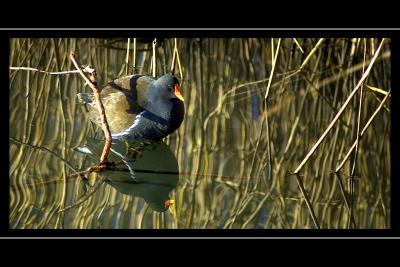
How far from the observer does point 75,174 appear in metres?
3.16

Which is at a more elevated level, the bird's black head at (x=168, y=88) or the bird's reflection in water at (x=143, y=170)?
the bird's black head at (x=168, y=88)

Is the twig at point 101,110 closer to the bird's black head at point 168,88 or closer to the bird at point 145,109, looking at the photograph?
the bird at point 145,109

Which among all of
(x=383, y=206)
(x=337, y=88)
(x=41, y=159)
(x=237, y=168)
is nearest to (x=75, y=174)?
(x=41, y=159)

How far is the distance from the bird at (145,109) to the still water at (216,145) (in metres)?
0.10

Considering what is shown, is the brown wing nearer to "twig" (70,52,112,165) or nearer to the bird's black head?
the bird's black head

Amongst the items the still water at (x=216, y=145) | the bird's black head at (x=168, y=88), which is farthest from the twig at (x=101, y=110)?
the bird's black head at (x=168, y=88)

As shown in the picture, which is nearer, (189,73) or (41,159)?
(41,159)

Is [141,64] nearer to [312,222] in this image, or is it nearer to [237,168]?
[237,168]

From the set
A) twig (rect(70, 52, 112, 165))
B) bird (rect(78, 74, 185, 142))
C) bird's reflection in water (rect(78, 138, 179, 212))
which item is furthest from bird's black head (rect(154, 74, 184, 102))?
twig (rect(70, 52, 112, 165))

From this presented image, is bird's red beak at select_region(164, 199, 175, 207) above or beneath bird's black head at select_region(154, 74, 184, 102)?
beneath

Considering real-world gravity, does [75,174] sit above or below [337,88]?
below

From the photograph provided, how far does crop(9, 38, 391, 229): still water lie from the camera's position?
290 cm

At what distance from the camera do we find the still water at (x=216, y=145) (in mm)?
2904

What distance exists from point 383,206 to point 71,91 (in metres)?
2.24
